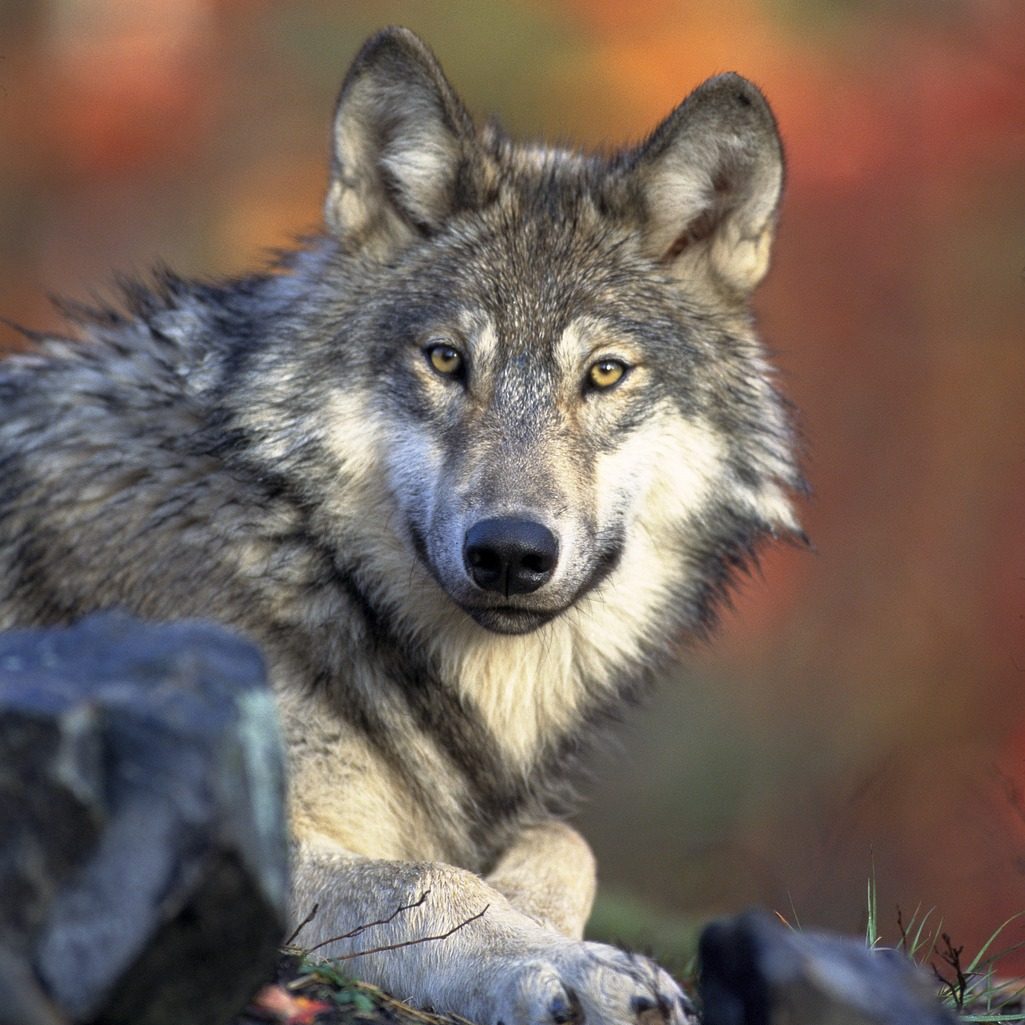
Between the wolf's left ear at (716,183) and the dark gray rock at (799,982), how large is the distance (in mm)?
2389

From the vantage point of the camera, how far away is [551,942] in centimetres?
302

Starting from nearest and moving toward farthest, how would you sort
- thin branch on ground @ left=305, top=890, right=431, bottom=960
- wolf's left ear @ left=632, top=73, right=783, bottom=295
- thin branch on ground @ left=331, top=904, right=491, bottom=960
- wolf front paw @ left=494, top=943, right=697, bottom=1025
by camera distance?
wolf front paw @ left=494, top=943, right=697, bottom=1025
thin branch on ground @ left=331, top=904, right=491, bottom=960
thin branch on ground @ left=305, top=890, right=431, bottom=960
wolf's left ear @ left=632, top=73, right=783, bottom=295

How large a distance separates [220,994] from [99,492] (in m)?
2.09

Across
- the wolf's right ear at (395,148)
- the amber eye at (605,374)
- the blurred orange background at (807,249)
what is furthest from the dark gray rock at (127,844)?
the blurred orange background at (807,249)

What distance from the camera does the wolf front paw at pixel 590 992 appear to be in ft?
8.92

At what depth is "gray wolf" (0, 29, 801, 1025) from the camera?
3.72 meters

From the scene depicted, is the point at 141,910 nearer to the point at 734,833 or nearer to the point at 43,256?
the point at 734,833

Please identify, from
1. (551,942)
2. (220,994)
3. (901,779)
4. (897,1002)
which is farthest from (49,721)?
(901,779)

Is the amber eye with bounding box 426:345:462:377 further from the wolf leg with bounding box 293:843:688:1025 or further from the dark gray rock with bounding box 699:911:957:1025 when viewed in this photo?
the dark gray rock with bounding box 699:911:957:1025

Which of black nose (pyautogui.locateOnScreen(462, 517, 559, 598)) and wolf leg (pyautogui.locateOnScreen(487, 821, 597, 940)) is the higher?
black nose (pyautogui.locateOnScreen(462, 517, 559, 598))

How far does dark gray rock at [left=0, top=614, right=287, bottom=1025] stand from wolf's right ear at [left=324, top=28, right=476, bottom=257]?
237cm

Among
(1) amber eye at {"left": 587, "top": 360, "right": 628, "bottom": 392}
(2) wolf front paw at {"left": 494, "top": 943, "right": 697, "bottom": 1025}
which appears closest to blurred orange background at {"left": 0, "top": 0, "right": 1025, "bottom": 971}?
(1) amber eye at {"left": 587, "top": 360, "right": 628, "bottom": 392}

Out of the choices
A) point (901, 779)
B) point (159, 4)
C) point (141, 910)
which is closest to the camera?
point (141, 910)

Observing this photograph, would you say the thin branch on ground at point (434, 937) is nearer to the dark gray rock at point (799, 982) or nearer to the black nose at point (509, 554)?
the black nose at point (509, 554)
